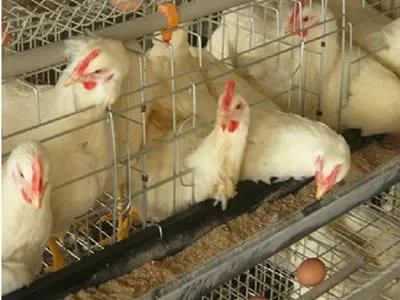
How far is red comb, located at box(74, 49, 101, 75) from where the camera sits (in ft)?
3.44

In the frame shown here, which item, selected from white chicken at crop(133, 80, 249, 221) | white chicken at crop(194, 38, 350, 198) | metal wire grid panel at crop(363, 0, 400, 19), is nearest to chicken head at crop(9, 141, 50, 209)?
white chicken at crop(133, 80, 249, 221)

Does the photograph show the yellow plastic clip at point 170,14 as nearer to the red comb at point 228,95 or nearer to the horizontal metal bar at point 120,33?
the horizontal metal bar at point 120,33

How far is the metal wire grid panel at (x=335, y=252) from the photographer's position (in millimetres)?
1363

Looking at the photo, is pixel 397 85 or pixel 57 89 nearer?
pixel 57 89

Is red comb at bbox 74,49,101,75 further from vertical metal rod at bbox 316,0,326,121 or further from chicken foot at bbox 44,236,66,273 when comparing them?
vertical metal rod at bbox 316,0,326,121

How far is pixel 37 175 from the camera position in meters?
0.99

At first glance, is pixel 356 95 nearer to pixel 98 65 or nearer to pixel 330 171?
pixel 330 171

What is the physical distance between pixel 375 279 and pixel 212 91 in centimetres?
46

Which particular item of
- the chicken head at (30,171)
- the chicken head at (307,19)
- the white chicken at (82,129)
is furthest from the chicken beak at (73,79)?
the chicken head at (307,19)

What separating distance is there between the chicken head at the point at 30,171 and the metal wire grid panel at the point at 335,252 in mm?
494

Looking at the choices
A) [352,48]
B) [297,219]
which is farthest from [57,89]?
[352,48]

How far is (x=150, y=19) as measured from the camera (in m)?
1.08

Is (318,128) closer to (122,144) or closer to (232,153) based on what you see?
(232,153)

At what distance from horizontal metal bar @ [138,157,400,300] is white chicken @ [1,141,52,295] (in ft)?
0.61
